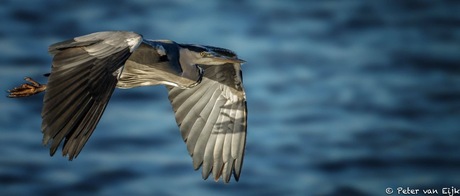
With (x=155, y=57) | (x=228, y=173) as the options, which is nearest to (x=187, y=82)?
(x=155, y=57)

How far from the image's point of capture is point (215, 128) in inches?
271

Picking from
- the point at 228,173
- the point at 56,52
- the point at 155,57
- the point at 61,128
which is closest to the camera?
the point at 61,128

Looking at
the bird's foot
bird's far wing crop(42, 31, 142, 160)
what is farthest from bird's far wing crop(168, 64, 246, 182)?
bird's far wing crop(42, 31, 142, 160)

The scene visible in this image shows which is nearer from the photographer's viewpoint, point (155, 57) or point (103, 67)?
point (103, 67)

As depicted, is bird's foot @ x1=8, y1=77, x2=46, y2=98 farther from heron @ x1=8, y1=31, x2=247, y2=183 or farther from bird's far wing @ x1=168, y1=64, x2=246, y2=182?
bird's far wing @ x1=168, y1=64, x2=246, y2=182

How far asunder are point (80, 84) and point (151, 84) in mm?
960

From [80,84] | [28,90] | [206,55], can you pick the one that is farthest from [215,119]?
[80,84]

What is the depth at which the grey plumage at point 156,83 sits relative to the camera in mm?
5535

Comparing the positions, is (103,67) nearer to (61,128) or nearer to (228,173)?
(61,128)

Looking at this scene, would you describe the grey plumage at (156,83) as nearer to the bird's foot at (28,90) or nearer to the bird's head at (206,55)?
the bird's head at (206,55)

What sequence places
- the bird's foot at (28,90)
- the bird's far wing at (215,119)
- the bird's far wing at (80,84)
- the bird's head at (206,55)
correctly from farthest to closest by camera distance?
the bird's far wing at (215,119)
the bird's foot at (28,90)
the bird's head at (206,55)
the bird's far wing at (80,84)

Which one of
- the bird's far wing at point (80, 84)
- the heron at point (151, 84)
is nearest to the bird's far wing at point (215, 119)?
the heron at point (151, 84)

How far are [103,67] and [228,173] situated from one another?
1.44 meters

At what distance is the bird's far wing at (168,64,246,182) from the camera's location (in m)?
6.84
